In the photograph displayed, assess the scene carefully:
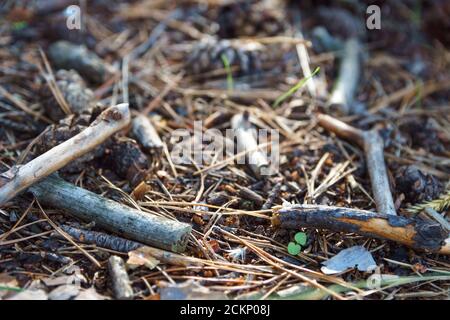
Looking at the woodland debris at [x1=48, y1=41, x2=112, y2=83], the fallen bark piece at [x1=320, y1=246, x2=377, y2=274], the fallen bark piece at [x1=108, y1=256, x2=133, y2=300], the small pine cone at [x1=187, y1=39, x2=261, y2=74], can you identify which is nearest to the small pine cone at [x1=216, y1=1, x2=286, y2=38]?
the small pine cone at [x1=187, y1=39, x2=261, y2=74]

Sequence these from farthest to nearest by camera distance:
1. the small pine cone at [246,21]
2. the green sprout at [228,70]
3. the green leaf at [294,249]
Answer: the small pine cone at [246,21], the green sprout at [228,70], the green leaf at [294,249]

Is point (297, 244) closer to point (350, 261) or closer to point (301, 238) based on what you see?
point (301, 238)

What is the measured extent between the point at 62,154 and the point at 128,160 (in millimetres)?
341

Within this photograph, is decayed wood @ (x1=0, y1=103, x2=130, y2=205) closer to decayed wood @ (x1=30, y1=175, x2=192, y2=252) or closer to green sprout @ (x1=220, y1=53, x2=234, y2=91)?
decayed wood @ (x1=30, y1=175, x2=192, y2=252)

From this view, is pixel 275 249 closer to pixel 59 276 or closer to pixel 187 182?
pixel 187 182

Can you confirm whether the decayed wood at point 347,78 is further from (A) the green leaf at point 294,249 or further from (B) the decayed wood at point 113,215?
(B) the decayed wood at point 113,215

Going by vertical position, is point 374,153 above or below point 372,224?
above

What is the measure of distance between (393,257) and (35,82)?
2.06 metres

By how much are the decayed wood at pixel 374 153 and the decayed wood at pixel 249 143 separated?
0.42m

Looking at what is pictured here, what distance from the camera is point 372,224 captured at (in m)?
1.91

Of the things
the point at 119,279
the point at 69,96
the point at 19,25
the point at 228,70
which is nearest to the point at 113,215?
the point at 119,279

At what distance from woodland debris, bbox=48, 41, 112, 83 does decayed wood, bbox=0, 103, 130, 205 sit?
0.79m

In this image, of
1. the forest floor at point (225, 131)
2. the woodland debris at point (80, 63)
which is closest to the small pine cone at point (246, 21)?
the forest floor at point (225, 131)

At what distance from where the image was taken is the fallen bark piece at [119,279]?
165 centimetres
